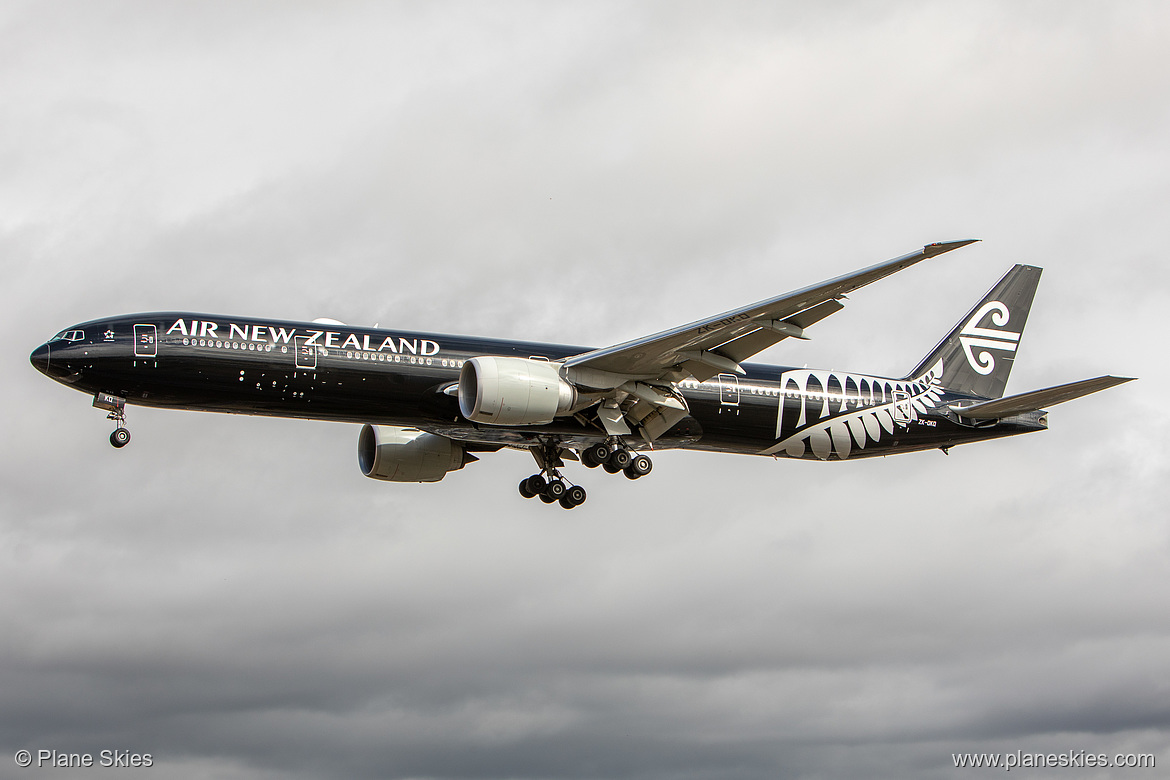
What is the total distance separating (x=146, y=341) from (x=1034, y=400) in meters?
29.4

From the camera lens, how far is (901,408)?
46688mm

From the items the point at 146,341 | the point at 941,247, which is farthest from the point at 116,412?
the point at 941,247

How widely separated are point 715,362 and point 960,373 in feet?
48.6

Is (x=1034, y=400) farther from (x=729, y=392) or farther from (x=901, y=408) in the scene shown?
(x=729, y=392)

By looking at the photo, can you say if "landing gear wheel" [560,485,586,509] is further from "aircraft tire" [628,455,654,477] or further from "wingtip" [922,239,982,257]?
"wingtip" [922,239,982,257]

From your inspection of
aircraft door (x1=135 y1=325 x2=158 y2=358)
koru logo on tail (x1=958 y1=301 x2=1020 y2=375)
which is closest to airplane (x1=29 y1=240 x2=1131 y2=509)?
aircraft door (x1=135 y1=325 x2=158 y2=358)

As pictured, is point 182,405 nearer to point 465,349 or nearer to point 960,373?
point 465,349

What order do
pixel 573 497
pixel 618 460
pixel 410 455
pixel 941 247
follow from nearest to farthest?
pixel 941 247 → pixel 618 460 → pixel 573 497 → pixel 410 455

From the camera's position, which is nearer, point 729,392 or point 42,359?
point 42,359

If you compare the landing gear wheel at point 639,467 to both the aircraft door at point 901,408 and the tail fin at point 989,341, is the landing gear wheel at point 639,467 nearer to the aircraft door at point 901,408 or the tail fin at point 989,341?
the aircraft door at point 901,408

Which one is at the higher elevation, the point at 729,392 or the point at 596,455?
the point at 729,392

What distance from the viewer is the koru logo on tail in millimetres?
50656

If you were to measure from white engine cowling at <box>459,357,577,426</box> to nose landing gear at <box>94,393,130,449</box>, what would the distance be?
33.3ft

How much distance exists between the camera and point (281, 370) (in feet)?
125
